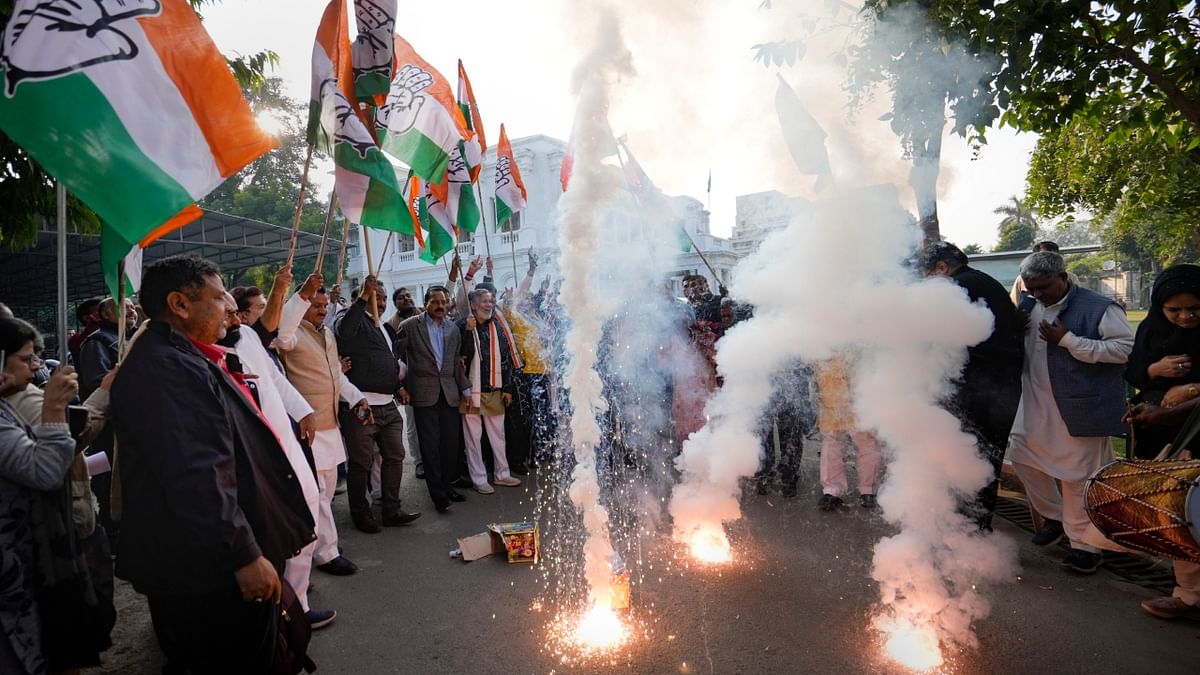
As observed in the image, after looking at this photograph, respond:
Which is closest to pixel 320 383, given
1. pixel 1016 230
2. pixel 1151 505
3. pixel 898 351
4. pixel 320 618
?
pixel 320 618

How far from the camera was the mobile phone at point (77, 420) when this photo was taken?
268 cm

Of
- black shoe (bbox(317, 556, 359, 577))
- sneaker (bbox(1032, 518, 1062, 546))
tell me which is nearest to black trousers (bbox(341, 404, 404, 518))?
black shoe (bbox(317, 556, 359, 577))

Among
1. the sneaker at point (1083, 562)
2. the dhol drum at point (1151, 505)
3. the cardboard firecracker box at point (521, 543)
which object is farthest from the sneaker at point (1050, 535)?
the cardboard firecracker box at point (521, 543)

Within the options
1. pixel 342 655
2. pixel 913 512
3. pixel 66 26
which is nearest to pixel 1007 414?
pixel 913 512

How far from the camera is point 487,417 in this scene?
691 centimetres

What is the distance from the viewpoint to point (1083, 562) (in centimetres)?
436

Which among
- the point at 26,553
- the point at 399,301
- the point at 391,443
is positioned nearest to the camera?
the point at 26,553

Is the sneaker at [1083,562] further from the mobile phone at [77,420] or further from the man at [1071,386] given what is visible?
the mobile phone at [77,420]

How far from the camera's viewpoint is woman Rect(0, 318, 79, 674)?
2449 mm

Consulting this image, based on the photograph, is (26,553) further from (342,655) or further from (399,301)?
(399,301)

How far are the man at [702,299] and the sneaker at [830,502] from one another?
2229mm

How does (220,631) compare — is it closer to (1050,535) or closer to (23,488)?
(23,488)

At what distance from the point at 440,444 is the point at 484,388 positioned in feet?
Result: 2.45

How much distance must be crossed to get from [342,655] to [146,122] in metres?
2.89
